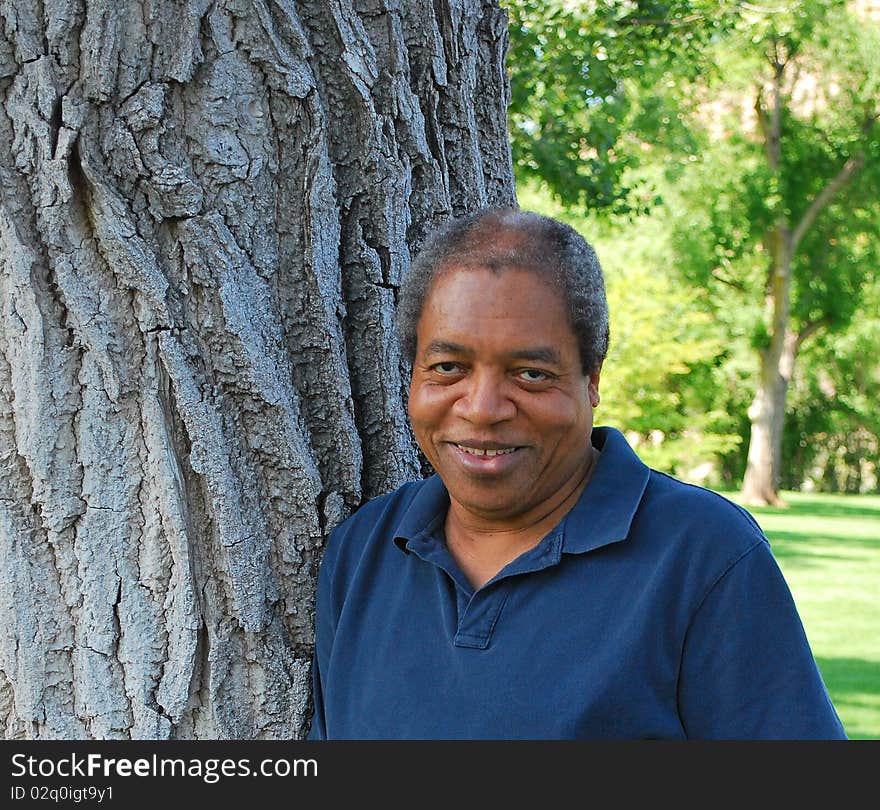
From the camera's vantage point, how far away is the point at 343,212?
237cm

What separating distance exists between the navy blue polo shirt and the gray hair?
0.23 meters

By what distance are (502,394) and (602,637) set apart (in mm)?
401

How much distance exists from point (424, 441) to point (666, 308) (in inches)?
859

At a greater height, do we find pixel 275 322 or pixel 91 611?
pixel 275 322

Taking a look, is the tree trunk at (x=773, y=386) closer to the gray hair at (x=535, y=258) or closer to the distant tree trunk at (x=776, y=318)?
the distant tree trunk at (x=776, y=318)

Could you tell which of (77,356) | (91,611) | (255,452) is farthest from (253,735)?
(77,356)

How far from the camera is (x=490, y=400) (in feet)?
6.37

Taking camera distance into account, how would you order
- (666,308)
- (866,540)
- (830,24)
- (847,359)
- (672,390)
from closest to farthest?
(866,540), (830,24), (666,308), (672,390), (847,359)

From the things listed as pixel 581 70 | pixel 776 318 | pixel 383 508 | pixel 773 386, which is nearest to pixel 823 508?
pixel 773 386

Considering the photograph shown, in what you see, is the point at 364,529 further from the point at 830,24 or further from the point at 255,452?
the point at 830,24

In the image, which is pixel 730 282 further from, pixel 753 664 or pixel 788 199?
pixel 753 664

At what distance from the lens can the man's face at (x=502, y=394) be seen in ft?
6.33

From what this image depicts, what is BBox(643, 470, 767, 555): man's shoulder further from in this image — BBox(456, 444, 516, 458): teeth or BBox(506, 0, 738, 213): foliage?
BBox(506, 0, 738, 213): foliage

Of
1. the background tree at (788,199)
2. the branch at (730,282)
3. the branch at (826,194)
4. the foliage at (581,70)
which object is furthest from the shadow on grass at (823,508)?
the foliage at (581,70)
